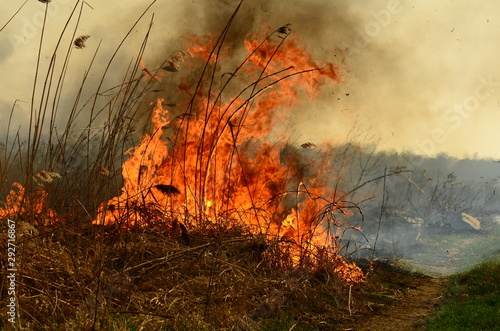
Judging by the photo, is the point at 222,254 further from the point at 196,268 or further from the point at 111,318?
the point at 111,318

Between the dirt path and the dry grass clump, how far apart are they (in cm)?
26

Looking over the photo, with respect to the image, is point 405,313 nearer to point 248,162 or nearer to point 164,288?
point 164,288

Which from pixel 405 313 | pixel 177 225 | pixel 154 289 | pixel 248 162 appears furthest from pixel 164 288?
pixel 248 162

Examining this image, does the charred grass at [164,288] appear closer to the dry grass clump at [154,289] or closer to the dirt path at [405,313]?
the dry grass clump at [154,289]

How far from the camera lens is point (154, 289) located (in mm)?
4223

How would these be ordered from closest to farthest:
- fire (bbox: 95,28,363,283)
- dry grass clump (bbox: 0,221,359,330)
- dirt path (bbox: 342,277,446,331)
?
1. dry grass clump (bbox: 0,221,359,330)
2. dirt path (bbox: 342,277,446,331)
3. fire (bbox: 95,28,363,283)

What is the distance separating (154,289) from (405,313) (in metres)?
2.72

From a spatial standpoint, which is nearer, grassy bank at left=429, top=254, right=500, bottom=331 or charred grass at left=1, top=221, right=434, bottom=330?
charred grass at left=1, top=221, right=434, bottom=330

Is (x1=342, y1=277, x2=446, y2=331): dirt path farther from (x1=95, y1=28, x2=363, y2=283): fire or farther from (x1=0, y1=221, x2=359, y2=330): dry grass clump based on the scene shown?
(x1=95, y1=28, x2=363, y2=283): fire

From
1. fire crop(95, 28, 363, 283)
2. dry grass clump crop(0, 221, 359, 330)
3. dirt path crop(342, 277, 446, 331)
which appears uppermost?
fire crop(95, 28, 363, 283)

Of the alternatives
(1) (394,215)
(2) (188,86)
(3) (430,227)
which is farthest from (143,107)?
(3) (430,227)

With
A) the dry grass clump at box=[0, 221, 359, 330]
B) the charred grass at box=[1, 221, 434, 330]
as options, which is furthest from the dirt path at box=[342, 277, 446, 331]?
the dry grass clump at box=[0, 221, 359, 330]

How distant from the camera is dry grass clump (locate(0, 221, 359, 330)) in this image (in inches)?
130

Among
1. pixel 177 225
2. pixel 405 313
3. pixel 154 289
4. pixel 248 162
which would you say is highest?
pixel 248 162
